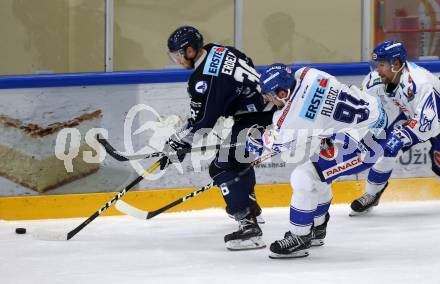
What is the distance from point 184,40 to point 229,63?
0.83 ft

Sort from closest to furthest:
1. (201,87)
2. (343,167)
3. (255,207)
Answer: (343,167), (201,87), (255,207)

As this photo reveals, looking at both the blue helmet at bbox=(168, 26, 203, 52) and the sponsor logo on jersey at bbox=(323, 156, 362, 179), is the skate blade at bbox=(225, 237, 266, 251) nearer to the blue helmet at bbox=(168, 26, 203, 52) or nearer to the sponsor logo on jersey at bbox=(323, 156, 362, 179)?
the sponsor logo on jersey at bbox=(323, 156, 362, 179)

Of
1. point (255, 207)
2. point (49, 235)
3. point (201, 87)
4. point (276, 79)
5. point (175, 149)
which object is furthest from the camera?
point (255, 207)

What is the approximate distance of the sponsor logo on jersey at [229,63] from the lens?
5.24 m

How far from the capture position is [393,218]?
612 cm

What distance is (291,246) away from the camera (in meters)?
4.90

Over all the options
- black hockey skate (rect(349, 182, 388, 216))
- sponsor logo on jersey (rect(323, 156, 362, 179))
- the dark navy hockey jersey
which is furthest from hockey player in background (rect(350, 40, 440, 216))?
the dark navy hockey jersey

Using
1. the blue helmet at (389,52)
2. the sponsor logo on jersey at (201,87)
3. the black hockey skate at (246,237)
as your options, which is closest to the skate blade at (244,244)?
the black hockey skate at (246,237)

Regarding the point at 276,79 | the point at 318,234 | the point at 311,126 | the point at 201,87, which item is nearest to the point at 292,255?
the point at 318,234

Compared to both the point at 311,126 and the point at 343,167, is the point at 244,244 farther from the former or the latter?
the point at 311,126

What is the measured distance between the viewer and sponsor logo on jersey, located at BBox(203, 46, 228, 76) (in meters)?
5.21

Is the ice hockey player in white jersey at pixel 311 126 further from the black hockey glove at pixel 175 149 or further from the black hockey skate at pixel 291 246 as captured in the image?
the black hockey glove at pixel 175 149

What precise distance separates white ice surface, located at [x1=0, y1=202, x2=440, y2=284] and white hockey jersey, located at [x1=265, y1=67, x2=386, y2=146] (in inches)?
24.2

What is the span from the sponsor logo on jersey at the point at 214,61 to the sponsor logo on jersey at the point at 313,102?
61 cm
